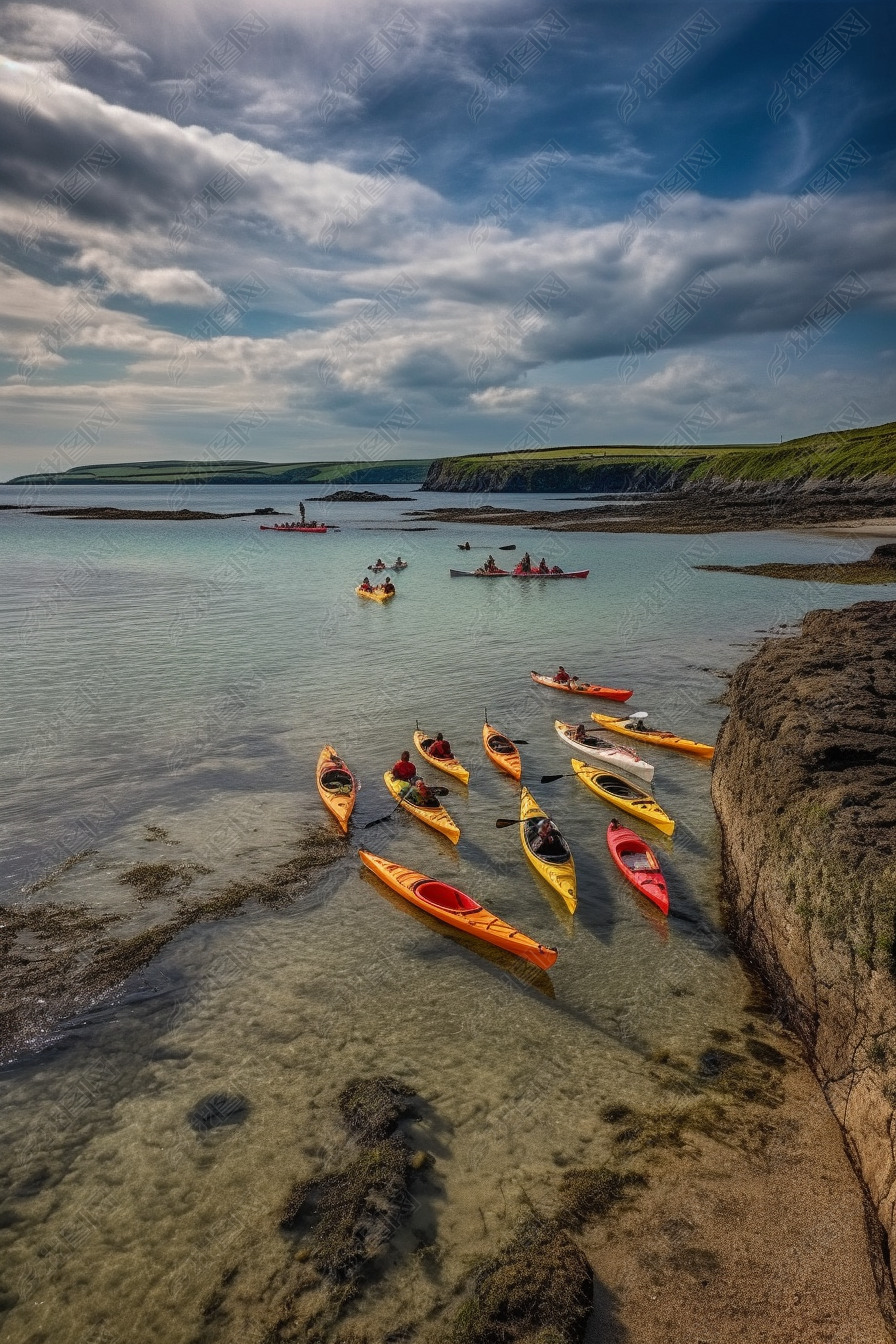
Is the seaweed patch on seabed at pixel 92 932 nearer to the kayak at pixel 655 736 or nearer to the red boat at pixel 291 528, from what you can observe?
the kayak at pixel 655 736

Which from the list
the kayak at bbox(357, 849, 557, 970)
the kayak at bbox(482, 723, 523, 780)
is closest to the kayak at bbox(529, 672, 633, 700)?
the kayak at bbox(482, 723, 523, 780)

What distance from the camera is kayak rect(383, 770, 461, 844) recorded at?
1770cm

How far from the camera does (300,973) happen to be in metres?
12.9

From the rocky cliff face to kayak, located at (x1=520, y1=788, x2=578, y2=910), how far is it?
10.9ft

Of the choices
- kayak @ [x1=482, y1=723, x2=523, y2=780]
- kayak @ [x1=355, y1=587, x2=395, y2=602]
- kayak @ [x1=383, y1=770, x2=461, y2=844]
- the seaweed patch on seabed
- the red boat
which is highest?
the red boat

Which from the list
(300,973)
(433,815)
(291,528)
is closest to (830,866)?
(300,973)

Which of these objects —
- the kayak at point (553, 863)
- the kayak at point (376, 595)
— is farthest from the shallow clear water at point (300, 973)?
the kayak at point (376, 595)

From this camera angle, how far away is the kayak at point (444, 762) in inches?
821

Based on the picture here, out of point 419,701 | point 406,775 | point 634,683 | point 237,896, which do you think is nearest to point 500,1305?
point 237,896

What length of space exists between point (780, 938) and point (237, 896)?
10641 mm

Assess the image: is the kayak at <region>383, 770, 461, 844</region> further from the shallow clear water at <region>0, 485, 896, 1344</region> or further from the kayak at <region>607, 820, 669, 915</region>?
the kayak at <region>607, 820, 669, 915</region>

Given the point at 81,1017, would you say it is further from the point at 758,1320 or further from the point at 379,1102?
the point at 758,1320

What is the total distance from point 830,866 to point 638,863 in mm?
6192

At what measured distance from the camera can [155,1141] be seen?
951 centimetres
